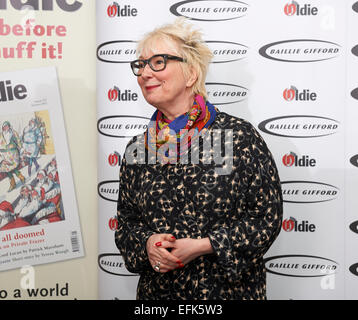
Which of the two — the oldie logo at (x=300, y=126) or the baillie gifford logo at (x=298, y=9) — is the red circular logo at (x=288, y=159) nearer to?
the oldie logo at (x=300, y=126)

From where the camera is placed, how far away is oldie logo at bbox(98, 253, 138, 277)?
2660 millimetres

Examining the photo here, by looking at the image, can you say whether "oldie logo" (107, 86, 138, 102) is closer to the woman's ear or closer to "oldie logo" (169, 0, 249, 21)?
"oldie logo" (169, 0, 249, 21)

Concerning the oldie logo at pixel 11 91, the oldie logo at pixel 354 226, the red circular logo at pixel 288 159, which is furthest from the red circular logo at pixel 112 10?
the oldie logo at pixel 354 226

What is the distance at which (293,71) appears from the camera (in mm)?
2475

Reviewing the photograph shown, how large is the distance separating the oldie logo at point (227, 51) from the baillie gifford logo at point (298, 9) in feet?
1.00

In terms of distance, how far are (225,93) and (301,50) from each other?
1.58ft

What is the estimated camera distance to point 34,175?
2.67 metres

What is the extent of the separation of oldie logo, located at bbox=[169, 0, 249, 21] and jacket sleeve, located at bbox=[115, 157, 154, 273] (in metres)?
1.07

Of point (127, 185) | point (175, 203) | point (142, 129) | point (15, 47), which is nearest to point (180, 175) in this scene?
point (175, 203)

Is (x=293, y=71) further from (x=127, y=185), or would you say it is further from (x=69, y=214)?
(x=69, y=214)

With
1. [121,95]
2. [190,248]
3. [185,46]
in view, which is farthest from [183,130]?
[121,95]

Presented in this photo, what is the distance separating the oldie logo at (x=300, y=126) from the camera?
2.46 metres

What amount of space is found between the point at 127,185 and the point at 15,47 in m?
1.31

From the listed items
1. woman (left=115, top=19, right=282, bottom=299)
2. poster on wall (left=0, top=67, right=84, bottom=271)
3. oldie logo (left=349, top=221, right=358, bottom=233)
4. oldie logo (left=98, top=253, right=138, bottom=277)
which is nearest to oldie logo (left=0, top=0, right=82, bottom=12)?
poster on wall (left=0, top=67, right=84, bottom=271)
